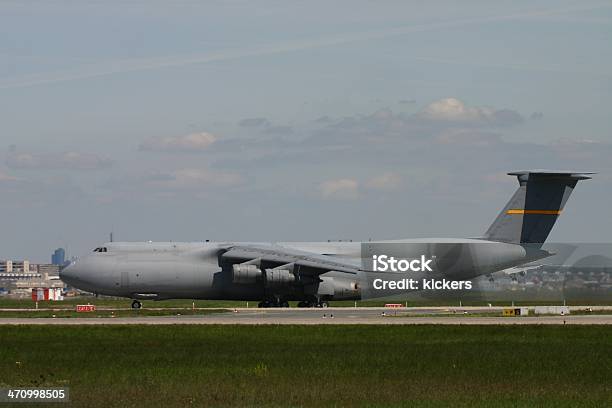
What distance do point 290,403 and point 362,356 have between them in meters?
9.47

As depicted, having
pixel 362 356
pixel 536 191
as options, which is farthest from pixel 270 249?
pixel 362 356

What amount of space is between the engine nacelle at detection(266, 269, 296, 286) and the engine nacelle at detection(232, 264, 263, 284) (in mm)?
600

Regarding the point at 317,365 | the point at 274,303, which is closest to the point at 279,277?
the point at 274,303

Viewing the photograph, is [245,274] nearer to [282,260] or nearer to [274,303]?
[282,260]

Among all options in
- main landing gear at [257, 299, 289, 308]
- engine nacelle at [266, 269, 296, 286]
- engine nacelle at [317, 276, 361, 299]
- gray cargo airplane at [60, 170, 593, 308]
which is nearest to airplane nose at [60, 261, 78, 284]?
gray cargo airplane at [60, 170, 593, 308]

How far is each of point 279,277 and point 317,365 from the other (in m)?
37.3

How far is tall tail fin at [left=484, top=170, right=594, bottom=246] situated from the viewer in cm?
7088

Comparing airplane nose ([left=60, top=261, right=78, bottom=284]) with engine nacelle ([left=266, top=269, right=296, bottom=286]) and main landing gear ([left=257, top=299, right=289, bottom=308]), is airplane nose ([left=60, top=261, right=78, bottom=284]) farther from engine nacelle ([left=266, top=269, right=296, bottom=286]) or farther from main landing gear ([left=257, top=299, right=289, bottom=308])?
engine nacelle ([left=266, top=269, right=296, bottom=286])

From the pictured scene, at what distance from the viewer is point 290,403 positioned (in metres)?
20.8

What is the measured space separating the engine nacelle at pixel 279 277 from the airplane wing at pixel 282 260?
220mm

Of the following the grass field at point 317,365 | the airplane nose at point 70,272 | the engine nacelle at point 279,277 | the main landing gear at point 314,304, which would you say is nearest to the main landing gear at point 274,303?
the main landing gear at point 314,304

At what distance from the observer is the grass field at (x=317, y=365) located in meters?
21.8

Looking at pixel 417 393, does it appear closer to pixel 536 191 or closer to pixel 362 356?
pixel 362 356

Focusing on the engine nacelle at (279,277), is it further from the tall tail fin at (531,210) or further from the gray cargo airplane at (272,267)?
the tall tail fin at (531,210)
